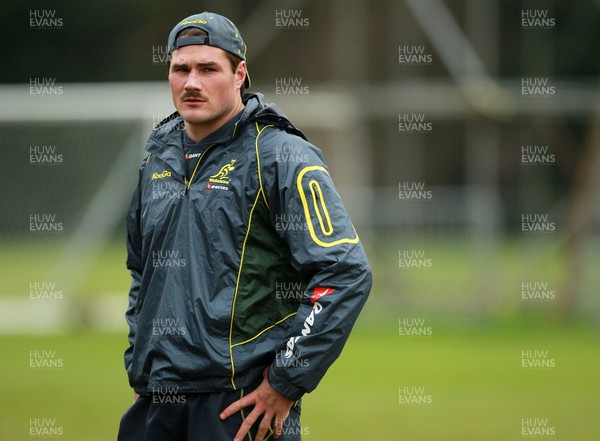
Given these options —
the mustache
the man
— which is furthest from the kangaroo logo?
the mustache

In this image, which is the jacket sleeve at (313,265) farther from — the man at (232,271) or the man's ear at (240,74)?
the man's ear at (240,74)

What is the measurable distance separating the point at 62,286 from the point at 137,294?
958 cm

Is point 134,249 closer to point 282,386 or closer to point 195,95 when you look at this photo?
point 195,95

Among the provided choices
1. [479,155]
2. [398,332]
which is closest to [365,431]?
[398,332]

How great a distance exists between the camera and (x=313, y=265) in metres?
3.59

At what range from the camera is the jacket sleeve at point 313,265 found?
352 centimetres

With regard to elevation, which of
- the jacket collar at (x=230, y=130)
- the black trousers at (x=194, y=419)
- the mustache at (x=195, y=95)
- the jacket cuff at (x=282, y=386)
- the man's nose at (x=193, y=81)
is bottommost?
the black trousers at (x=194, y=419)

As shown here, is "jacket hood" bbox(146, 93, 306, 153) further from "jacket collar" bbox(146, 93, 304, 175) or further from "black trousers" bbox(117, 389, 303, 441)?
"black trousers" bbox(117, 389, 303, 441)

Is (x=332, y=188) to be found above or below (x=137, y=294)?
above

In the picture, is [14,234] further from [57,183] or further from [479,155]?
[479,155]

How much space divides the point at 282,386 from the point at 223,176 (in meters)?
0.79

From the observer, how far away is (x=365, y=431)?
8.14 metres

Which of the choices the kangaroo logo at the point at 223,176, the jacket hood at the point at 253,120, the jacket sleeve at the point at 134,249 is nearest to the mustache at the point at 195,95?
the jacket hood at the point at 253,120

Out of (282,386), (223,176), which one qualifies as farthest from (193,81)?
(282,386)
